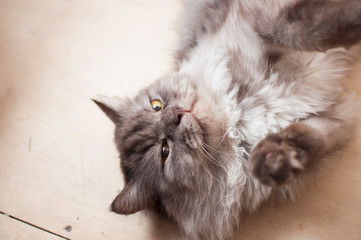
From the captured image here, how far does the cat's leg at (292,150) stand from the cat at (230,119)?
0.01 m

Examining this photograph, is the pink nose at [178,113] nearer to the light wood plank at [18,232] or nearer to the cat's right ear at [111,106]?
the cat's right ear at [111,106]

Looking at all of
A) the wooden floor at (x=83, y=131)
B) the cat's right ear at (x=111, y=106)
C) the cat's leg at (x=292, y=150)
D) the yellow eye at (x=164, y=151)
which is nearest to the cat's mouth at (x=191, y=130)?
the yellow eye at (x=164, y=151)

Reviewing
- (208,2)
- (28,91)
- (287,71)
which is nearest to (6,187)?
(28,91)

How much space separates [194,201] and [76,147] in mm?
878

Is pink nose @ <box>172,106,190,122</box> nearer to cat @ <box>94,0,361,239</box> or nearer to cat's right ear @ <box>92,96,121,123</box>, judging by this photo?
cat @ <box>94,0,361,239</box>

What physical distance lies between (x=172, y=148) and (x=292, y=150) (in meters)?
0.52

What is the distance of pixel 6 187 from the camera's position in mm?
1833

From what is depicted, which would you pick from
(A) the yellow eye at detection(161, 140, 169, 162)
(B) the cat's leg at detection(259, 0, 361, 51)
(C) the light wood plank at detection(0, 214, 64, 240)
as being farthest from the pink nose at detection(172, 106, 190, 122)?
(C) the light wood plank at detection(0, 214, 64, 240)

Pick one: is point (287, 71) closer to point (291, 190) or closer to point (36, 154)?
point (291, 190)

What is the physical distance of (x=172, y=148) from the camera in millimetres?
1367

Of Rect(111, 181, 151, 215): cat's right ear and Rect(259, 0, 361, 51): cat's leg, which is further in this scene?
Rect(111, 181, 151, 215): cat's right ear

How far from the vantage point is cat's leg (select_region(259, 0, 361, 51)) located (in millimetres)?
1166

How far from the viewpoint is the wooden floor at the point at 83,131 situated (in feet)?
5.05

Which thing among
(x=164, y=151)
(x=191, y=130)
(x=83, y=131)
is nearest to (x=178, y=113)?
(x=191, y=130)
